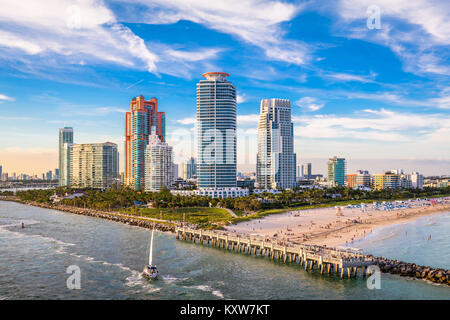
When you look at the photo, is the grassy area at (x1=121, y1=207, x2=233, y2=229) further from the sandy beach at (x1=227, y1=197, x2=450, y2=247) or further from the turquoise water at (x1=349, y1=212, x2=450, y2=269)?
the turquoise water at (x1=349, y1=212, x2=450, y2=269)

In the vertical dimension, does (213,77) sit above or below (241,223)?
above

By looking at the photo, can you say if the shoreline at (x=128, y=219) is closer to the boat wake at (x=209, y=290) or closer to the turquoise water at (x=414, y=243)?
the boat wake at (x=209, y=290)

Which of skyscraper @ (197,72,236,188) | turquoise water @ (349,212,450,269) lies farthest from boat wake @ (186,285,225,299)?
skyscraper @ (197,72,236,188)

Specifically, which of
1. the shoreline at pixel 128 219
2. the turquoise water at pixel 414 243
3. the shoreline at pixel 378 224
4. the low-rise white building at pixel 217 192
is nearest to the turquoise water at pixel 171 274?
the turquoise water at pixel 414 243
